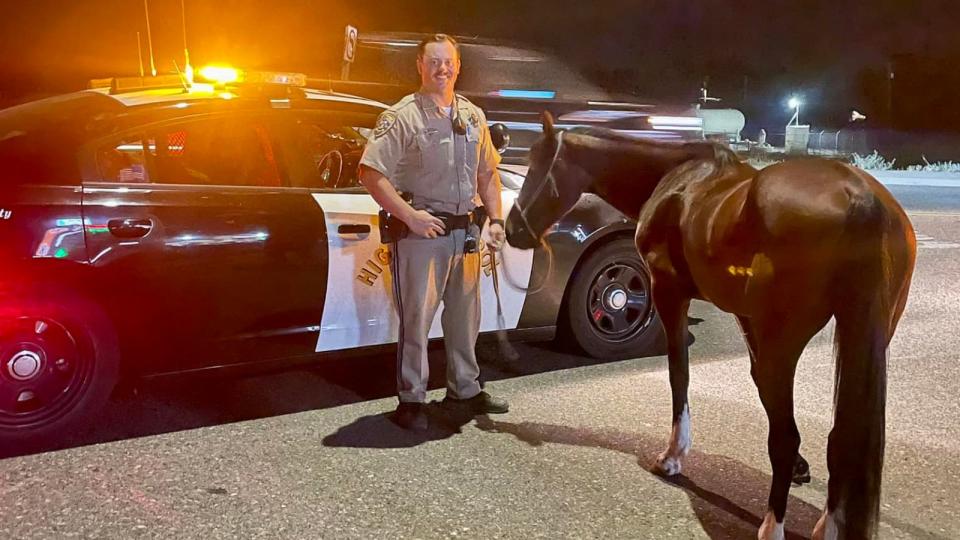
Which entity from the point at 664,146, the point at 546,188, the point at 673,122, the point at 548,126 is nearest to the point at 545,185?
the point at 546,188

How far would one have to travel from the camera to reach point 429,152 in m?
3.75

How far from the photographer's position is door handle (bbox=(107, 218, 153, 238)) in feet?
11.6

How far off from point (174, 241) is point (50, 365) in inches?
28.6

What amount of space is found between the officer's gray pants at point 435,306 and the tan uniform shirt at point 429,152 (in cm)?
18

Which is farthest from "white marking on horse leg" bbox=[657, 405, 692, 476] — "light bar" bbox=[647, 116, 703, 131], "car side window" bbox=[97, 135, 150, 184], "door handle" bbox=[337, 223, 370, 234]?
"light bar" bbox=[647, 116, 703, 131]

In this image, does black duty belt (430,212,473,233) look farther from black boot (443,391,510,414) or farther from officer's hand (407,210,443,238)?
black boot (443,391,510,414)

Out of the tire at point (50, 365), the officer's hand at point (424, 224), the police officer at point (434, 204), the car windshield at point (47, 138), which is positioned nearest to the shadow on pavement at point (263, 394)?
the tire at point (50, 365)

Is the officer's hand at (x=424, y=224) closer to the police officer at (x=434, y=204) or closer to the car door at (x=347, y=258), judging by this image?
the police officer at (x=434, y=204)

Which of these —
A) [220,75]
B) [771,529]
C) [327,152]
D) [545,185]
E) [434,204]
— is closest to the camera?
[771,529]

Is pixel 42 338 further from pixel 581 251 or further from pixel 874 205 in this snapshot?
pixel 874 205

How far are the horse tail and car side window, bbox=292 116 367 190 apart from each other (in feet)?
8.05

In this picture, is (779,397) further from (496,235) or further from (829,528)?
(496,235)

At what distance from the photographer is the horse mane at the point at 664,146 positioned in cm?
318

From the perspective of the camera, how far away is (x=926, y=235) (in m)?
9.98
